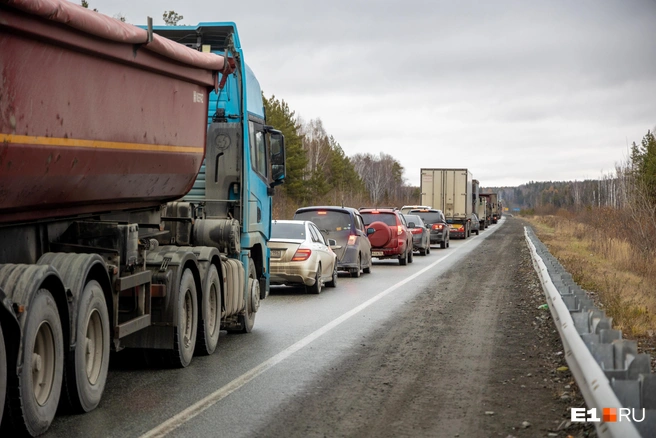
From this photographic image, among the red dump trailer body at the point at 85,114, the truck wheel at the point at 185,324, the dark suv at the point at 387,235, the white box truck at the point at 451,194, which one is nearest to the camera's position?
the red dump trailer body at the point at 85,114

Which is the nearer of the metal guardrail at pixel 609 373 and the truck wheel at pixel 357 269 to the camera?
the metal guardrail at pixel 609 373

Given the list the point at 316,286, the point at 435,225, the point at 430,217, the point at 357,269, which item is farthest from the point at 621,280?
the point at 430,217

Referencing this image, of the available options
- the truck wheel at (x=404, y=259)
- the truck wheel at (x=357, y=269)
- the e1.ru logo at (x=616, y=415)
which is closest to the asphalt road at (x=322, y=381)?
the e1.ru logo at (x=616, y=415)

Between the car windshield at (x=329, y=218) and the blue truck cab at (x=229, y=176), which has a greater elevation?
the blue truck cab at (x=229, y=176)

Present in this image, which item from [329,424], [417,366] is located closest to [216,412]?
[329,424]

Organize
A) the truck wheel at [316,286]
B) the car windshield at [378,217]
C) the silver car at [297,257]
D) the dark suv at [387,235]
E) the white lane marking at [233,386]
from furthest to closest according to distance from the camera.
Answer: the car windshield at [378,217]
the dark suv at [387,235]
the truck wheel at [316,286]
the silver car at [297,257]
the white lane marking at [233,386]

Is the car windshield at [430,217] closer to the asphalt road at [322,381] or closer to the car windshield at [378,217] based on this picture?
the car windshield at [378,217]

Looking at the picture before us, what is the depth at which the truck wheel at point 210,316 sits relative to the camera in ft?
33.2

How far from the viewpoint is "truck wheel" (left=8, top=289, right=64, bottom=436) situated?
19.7 ft

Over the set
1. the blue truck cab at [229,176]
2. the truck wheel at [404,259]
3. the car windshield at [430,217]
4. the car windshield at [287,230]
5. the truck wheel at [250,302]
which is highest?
the blue truck cab at [229,176]

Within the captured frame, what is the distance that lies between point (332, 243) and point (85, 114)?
15.5 metres

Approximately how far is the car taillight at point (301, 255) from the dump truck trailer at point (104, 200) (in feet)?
19.2

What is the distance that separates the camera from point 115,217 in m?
8.72

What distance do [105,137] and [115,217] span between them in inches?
56.4
